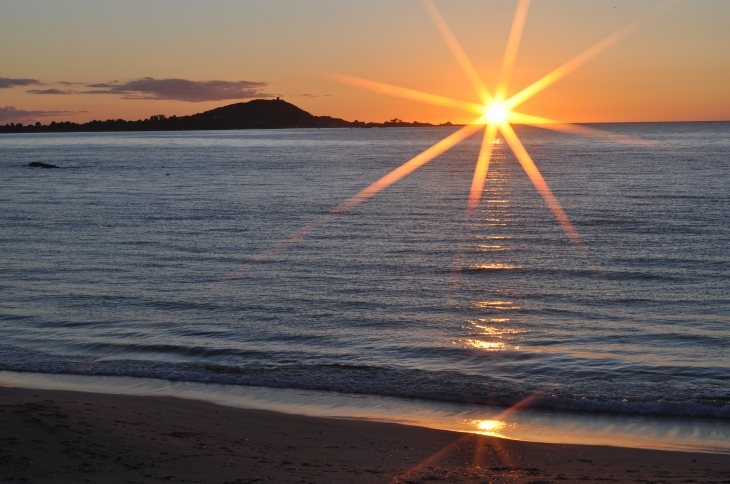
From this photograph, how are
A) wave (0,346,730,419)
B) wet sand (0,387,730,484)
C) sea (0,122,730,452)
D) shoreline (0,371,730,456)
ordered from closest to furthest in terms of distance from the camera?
wet sand (0,387,730,484)
shoreline (0,371,730,456)
wave (0,346,730,419)
sea (0,122,730,452)

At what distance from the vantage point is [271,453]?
28.6 feet

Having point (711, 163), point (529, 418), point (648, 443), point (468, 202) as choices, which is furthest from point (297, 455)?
point (711, 163)

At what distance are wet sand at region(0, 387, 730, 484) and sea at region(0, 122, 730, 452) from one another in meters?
0.99

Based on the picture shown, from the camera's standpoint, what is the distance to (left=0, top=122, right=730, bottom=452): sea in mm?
11812

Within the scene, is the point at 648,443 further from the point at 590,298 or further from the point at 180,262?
the point at 180,262

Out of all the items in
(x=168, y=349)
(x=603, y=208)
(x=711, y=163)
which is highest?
(x=711, y=163)

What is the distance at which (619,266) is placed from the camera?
2302 centimetres

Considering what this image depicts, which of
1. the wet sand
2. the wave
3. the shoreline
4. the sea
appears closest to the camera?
the wet sand

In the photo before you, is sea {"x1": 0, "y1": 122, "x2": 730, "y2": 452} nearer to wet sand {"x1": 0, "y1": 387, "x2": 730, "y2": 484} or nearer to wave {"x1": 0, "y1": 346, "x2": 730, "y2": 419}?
wave {"x1": 0, "y1": 346, "x2": 730, "y2": 419}

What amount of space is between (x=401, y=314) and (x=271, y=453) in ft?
29.7

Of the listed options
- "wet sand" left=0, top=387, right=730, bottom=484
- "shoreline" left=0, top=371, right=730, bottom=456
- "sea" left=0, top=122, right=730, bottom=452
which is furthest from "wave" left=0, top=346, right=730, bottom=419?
"wet sand" left=0, top=387, right=730, bottom=484

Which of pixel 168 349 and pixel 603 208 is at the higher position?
pixel 603 208

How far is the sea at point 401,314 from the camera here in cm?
1181

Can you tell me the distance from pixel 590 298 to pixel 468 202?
84.5 ft
